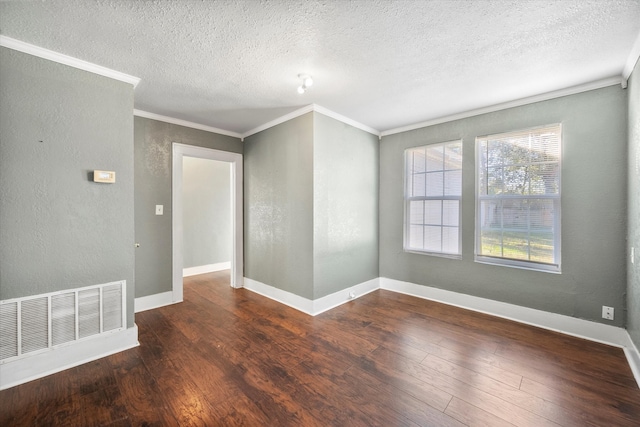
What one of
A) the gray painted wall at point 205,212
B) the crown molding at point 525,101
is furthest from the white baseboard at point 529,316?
the gray painted wall at point 205,212

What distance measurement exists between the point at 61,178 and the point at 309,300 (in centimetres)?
270

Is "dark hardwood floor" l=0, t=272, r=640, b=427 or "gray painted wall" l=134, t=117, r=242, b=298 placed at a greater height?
"gray painted wall" l=134, t=117, r=242, b=298

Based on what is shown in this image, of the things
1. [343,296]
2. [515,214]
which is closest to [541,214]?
[515,214]

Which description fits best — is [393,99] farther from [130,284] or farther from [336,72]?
[130,284]

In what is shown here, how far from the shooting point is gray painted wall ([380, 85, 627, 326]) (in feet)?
8.20

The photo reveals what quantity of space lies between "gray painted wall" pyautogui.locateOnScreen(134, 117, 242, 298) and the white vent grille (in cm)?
108

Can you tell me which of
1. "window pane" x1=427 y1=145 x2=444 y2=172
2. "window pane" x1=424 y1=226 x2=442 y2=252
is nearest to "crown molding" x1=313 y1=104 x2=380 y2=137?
"window pane" x1=427 y1=145 x2=444 y2=172

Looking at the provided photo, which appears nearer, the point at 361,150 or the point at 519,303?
the point at 519,303

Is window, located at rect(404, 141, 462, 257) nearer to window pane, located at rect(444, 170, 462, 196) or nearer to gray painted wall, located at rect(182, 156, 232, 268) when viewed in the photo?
window pane, located at rect(444, 170, 462, 196)

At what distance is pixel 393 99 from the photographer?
3.02 metres

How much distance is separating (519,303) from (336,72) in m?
3.29

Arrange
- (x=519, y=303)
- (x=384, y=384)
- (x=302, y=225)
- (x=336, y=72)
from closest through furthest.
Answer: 1. (x=384, y=384)
2. (x=336, y=72)
3. (x=519, y=303)
4. (x=302, y=225)

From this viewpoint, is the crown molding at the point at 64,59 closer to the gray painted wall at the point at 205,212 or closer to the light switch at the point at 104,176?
the light switch at the point at 104,176

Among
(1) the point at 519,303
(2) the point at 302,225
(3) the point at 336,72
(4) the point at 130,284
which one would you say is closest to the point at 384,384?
(2) the point at 302,225
